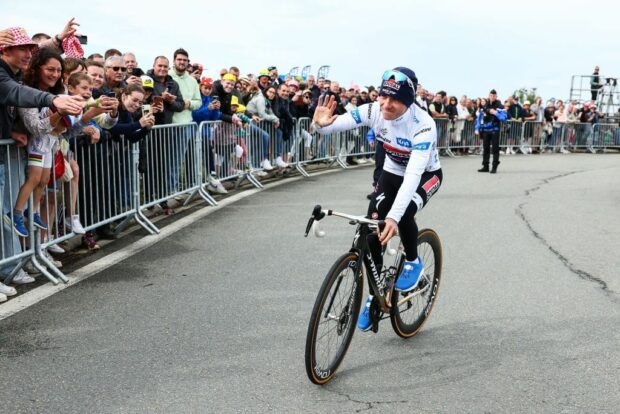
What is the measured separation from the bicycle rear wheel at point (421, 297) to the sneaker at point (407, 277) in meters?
0.05

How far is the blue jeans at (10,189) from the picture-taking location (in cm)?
612

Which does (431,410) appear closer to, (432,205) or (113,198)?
(113,198)

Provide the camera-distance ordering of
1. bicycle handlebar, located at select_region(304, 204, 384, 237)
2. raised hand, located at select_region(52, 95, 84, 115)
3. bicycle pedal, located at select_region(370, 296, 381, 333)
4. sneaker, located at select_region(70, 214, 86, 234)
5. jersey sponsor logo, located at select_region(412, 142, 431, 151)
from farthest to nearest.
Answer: sneaker, located at select_region(70, 214, 86, 234) → raised hand, located at select_region(52, 95, 84, 115) → bicycle pedal, located at select_region(370, 296, 381, 333) → jersey sponsor logo, located at select_region(412, 142, 431, 151) → bicycle handlebar, located at select_region(304, 204, 384, 237)

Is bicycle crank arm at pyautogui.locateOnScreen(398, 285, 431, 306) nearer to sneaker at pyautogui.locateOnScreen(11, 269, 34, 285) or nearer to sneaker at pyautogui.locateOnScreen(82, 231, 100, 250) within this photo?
sneaker at pyautogui.locateOnScreen(11, 269, 34, 285)

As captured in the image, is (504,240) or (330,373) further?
(504,240)

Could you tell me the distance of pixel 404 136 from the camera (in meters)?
4.77

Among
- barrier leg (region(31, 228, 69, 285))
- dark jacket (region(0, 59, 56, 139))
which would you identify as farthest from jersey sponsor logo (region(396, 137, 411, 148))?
barrier leg (region(31, 228, 69, 285))

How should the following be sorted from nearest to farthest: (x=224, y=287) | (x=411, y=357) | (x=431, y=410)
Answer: (x=431, y=410) → (x=411, y=357) → (x=224, y=287)

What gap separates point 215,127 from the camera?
39.0ft

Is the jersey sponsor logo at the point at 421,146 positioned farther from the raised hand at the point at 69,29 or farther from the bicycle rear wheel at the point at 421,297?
the raised hand at the point at 69,29

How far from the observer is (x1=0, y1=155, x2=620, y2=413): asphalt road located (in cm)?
409

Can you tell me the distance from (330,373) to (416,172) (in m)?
1.35

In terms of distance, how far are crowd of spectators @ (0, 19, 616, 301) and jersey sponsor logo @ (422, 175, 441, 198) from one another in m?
2.73

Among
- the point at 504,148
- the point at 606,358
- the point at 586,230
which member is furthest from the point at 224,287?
the point at 504,148
